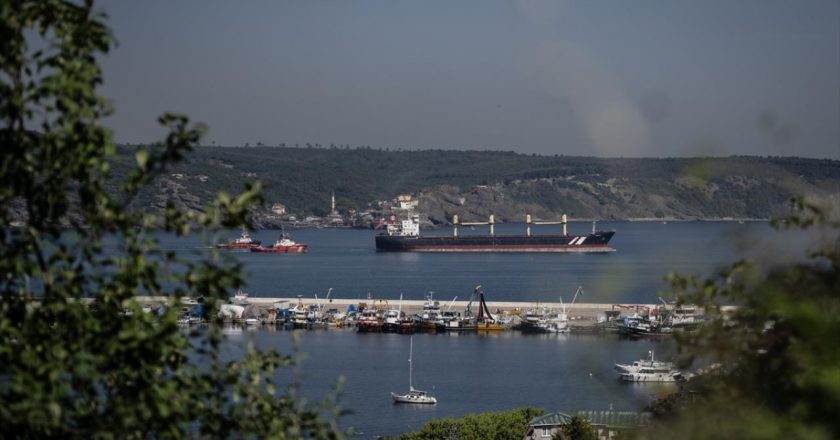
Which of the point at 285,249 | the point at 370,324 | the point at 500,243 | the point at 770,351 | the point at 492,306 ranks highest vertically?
the point at 500,243

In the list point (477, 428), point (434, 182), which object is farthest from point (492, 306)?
point (434, 182)

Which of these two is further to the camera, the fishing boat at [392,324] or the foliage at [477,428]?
the fishing boat at [392,324]

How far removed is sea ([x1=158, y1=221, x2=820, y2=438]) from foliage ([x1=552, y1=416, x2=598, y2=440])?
0.62ft

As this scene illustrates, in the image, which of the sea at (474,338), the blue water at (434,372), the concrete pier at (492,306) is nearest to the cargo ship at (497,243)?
the sea at (474,338)

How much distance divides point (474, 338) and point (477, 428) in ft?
49.1

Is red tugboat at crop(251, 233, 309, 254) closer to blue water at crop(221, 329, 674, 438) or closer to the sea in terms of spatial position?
the sea

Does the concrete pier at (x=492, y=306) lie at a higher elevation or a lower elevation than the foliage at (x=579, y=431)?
higher

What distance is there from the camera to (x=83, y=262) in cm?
224

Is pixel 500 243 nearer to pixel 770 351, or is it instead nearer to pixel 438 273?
pixel 438 273

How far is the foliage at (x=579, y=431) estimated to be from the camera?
1047 centimetres

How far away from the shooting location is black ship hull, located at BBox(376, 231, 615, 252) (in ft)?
205

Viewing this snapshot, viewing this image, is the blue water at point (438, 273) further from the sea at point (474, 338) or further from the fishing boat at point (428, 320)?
the fishing boat at point (428, 320)

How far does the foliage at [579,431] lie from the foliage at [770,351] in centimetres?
847

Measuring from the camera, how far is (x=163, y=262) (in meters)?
2.24
